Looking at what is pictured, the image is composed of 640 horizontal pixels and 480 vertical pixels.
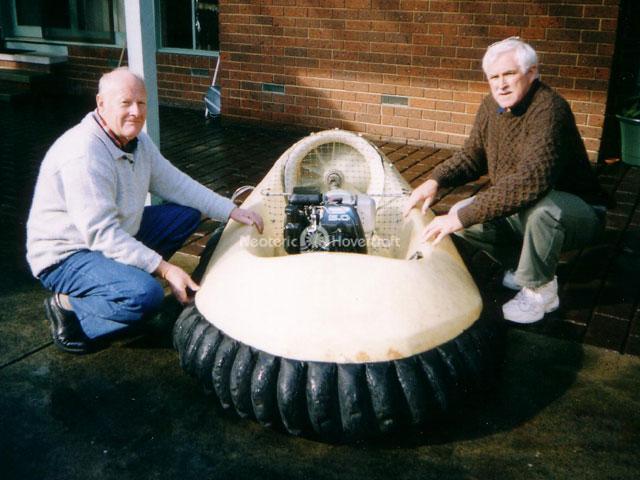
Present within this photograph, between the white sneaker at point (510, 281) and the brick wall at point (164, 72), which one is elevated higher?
the brick wall at point (164, 72)

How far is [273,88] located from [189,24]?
5.23 ft

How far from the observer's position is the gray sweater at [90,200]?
2.54m

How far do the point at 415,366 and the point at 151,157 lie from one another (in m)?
1.41

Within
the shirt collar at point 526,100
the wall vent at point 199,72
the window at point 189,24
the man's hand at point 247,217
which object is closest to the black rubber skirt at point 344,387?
the man's hand at point 247,217

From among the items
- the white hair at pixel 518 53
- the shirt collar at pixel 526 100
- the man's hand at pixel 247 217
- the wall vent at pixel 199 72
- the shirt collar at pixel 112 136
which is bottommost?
the man's hand at pixel 247 217

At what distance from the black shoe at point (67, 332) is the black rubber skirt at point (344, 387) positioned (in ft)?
2.35

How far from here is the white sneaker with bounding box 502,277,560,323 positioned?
309 centimetres

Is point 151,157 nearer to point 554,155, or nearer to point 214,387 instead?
point 214,387

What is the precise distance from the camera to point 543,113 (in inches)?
114

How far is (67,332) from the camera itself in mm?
2807

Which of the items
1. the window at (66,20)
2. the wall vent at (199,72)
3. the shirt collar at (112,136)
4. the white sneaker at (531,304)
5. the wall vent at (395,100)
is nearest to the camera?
the shirt collar at (112,136)

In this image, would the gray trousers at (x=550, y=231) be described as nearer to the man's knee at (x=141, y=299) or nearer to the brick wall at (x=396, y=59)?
the man's knee at (x=141, y=299)

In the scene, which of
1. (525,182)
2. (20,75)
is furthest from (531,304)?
(20,75)

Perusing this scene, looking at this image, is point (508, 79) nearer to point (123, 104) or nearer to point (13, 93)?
point (123, 104)
